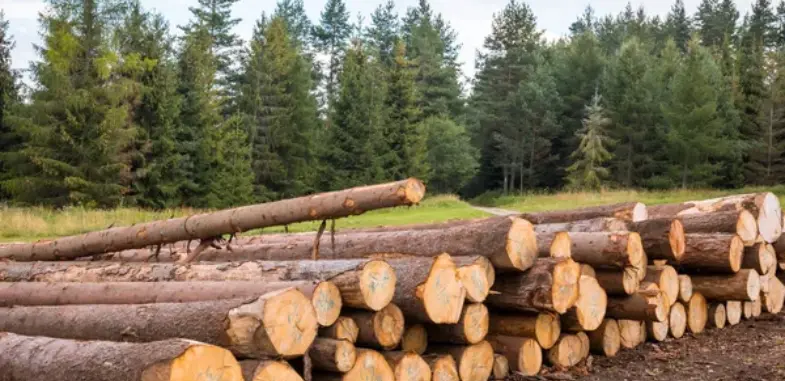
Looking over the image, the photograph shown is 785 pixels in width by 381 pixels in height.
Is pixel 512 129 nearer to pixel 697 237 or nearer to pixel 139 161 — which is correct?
pixel 139 161

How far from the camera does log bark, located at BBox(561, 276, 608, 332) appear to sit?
21.0 ft

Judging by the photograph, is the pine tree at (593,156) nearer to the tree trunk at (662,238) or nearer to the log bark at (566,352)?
the tree trunk at (662,238)

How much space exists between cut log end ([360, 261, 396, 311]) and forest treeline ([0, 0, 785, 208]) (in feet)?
90.2

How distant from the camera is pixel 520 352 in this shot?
616 centimetres

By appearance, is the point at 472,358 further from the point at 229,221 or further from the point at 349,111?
the point at 349,111

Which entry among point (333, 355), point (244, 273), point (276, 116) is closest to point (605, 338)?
point (333, 355)

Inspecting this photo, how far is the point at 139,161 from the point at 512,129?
2919 cm

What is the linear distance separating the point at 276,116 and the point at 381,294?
4131cm

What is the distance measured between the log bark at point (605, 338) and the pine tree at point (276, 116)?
37.0 m

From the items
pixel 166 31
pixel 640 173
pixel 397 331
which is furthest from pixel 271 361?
pixel 640 173

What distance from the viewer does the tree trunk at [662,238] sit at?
725 cm

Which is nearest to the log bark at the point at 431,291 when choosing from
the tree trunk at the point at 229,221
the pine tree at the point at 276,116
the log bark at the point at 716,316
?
the tree trunk at the point at 229,221

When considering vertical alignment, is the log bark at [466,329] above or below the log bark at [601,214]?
below

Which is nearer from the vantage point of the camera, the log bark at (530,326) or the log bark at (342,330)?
the log bark at (342,330)
